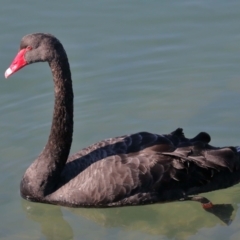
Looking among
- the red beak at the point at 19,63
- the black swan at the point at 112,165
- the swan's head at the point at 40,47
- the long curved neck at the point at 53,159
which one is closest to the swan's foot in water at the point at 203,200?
the black swan at the point at 112,165

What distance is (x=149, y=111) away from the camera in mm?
8562

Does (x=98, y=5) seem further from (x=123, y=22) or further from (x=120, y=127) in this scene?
(x=120, y=127)

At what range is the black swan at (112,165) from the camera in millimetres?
7004

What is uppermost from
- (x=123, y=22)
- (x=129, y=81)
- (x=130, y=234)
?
(x=123, y=22)

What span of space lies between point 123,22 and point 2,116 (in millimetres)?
2560

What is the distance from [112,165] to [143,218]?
0.60 metres

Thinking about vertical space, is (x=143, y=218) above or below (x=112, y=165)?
below

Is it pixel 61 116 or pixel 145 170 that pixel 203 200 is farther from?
pixel 61 116

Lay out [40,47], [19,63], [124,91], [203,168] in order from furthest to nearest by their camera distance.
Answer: [124,91] → [203,168] → [19,63] → [40,47]

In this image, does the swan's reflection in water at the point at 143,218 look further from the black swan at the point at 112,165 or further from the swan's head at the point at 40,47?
the swan's head at the point at 40,47

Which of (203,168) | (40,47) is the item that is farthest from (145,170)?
(40,47)

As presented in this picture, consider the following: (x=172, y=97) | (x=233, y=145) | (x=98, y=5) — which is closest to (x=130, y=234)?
(x=233, y=145)

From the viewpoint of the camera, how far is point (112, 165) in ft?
23.1

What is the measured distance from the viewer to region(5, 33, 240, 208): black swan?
7004 mm
